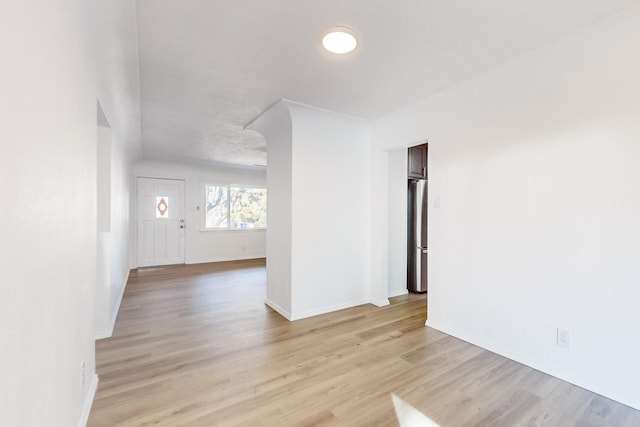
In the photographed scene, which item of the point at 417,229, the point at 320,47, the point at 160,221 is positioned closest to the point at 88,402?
the point at 320,47

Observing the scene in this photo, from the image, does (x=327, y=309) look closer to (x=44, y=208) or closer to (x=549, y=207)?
(x=549, y=207)

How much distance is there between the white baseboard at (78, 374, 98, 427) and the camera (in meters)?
1.61

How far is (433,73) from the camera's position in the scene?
255 centimetres

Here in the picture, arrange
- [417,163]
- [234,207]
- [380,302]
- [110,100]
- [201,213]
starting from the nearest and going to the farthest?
1. [110,100]
2. [380,302]
3. [417,163]
4. [201,213]
5. [234,207]

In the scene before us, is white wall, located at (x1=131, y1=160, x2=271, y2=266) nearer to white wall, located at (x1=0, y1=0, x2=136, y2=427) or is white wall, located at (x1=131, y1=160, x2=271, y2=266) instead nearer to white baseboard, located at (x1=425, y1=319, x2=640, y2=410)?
white wall, located at (x1=0, y1=0, x2=136, y2=427)

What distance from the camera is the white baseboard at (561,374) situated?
5.95ft

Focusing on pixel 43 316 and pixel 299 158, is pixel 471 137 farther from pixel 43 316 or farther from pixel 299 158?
pixel 43 316

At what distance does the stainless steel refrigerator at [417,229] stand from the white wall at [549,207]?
130 centimetres

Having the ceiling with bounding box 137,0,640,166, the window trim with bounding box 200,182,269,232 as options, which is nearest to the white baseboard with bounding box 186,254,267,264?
the window trim with bounding box 200,182,269,232

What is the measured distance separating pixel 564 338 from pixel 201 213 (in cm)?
684

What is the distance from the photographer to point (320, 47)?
7.06ft

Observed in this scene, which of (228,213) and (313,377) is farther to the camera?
(228,213)

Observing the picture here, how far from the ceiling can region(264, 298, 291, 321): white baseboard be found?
2.38 metres

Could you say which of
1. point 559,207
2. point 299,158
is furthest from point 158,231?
point 559,207
